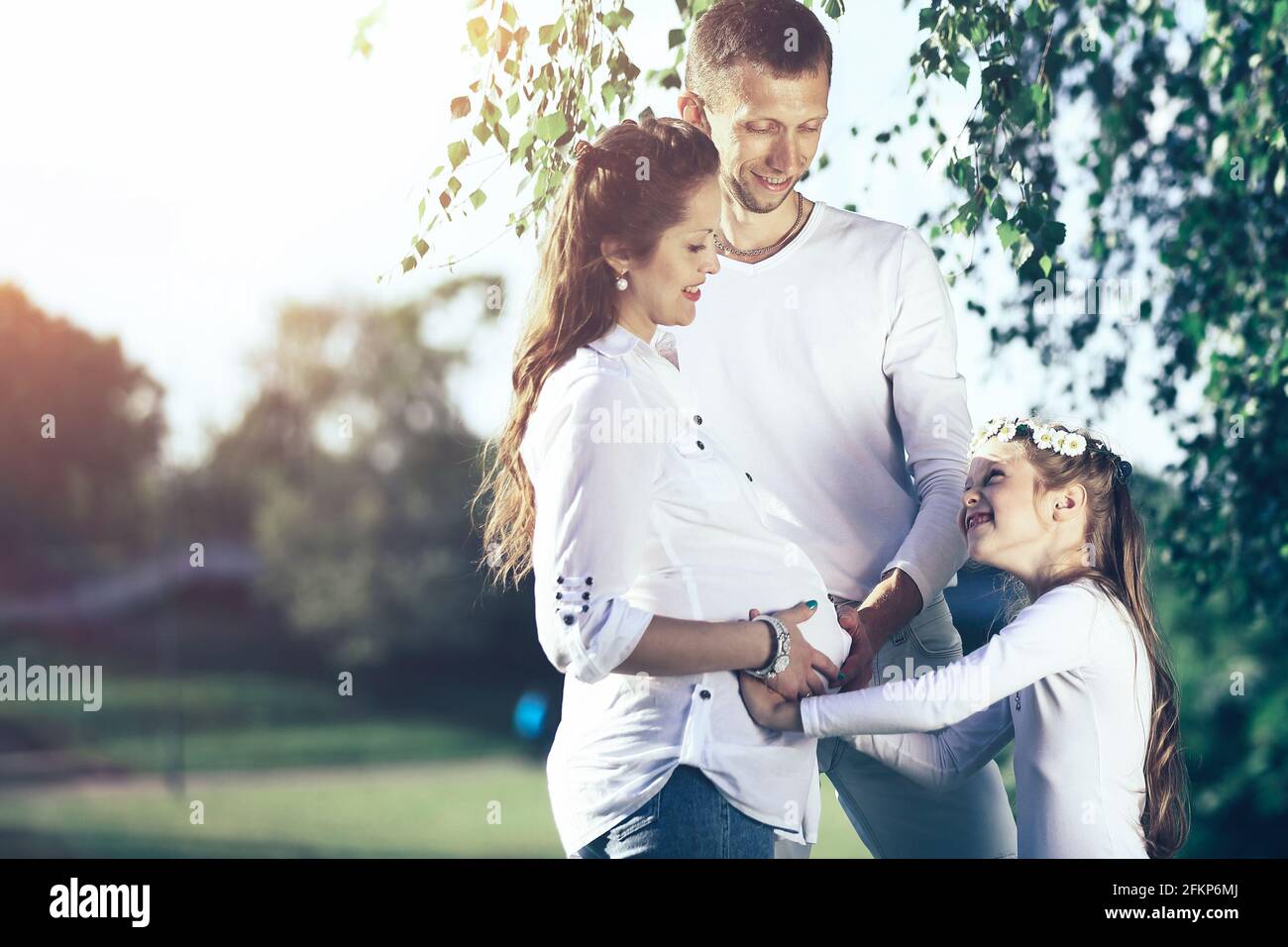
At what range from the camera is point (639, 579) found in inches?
88.7

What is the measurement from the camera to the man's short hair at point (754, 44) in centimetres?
269

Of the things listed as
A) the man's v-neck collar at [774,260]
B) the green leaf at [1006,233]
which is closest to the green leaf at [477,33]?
the man's v-neck collar at [774,260]

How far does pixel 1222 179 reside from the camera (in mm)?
4906

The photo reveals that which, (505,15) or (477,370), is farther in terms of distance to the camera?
(477,370)

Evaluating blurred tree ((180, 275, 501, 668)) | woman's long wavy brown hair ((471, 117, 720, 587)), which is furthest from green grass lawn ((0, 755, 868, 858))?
woman's long wavy brown hair ((471, 117, 720, 587))

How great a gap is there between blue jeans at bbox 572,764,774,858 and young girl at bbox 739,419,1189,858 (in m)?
0.50

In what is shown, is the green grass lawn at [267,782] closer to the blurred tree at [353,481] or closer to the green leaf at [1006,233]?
the blurred tree at [353,481]

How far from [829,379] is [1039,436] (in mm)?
413

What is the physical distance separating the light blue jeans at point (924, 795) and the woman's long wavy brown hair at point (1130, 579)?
222 millimetres

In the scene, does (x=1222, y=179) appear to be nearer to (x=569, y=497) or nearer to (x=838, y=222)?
(x=838, y=222)

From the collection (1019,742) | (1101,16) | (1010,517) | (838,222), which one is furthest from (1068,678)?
(1101,16)

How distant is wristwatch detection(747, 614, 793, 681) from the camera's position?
225 centimetres

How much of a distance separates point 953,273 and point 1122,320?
1.83 m

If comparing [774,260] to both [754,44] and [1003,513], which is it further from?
[1003,513]
